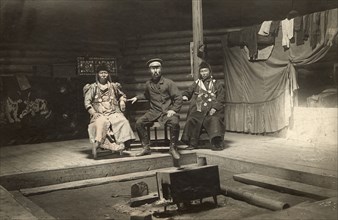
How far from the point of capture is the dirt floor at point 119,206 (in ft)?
16.1

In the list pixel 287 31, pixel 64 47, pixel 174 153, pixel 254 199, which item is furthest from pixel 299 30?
pixel 64 47

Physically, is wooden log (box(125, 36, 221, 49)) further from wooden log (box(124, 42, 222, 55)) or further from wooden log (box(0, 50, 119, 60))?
wooden log (box(0, 50, 119, 60))

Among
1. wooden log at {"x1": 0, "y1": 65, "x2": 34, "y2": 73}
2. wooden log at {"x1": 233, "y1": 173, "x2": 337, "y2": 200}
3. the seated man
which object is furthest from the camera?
wooden log at {"x1": 0, "y1": 65, "x2": 34, "y2": 73}

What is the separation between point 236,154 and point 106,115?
2.45 m

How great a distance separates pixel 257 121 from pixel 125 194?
183 inches

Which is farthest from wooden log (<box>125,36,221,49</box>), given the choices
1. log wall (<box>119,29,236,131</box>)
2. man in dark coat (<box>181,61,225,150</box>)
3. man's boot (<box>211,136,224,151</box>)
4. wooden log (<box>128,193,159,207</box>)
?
wooden log (<box>128,193,159,207</box>)

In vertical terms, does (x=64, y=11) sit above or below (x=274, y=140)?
above

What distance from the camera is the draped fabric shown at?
8.09m

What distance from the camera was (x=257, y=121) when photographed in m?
9.62

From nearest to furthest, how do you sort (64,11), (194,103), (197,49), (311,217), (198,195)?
(311,217), (198,195), (194,103), (197,49), (64,11)

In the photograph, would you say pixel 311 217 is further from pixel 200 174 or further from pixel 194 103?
pixel 194 103

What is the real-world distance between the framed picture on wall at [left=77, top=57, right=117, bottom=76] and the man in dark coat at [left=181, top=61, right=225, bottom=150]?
3259 millimetres

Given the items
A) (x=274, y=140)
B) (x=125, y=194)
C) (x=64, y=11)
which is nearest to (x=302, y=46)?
(x=274, y=140)

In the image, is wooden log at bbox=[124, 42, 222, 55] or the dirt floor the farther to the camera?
wooden log at bbox=[124, 42, 222, 55]
